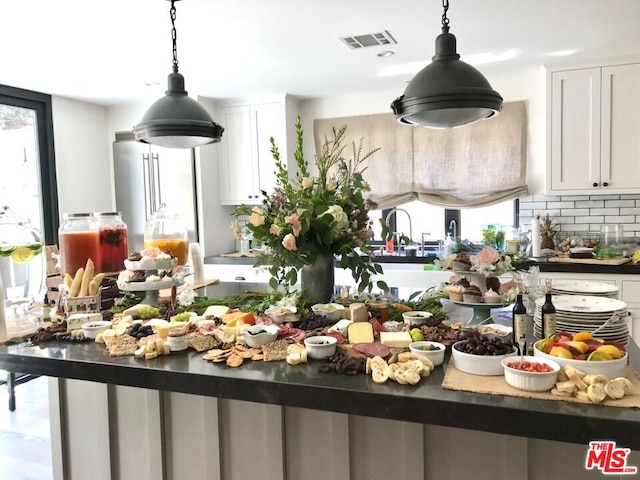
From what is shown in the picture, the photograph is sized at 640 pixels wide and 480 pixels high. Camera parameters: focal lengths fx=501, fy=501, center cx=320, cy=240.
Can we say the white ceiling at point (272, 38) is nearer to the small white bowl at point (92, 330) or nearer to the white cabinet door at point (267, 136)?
the white cabinet door at point (267, 136)

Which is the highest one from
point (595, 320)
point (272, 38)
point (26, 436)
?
point (272, 38)

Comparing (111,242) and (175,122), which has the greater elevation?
(175,122)

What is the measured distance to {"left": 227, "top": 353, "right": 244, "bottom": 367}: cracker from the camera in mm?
1472

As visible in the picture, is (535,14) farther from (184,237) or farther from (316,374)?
(316,374)

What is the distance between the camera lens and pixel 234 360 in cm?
149

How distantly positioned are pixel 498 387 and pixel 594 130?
340 cm

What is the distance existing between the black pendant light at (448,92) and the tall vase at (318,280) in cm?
68

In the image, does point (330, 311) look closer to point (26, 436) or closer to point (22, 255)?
point (22, 255)

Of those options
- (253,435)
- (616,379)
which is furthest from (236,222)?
(616,379)

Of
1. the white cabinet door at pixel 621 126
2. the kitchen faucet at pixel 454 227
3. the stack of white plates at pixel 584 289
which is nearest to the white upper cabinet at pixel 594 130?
the white cabinet door at pixel 621 126

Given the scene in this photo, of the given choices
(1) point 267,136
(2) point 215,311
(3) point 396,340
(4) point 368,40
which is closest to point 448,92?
(3) point 396,340

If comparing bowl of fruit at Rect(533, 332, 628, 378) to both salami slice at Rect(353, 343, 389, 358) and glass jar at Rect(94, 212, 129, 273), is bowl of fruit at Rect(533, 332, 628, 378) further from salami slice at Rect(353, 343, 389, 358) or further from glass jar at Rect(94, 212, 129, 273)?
glass jar at Rect(94, 212, 129, 273)

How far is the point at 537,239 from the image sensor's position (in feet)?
13.5

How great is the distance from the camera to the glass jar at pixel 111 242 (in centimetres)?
226
